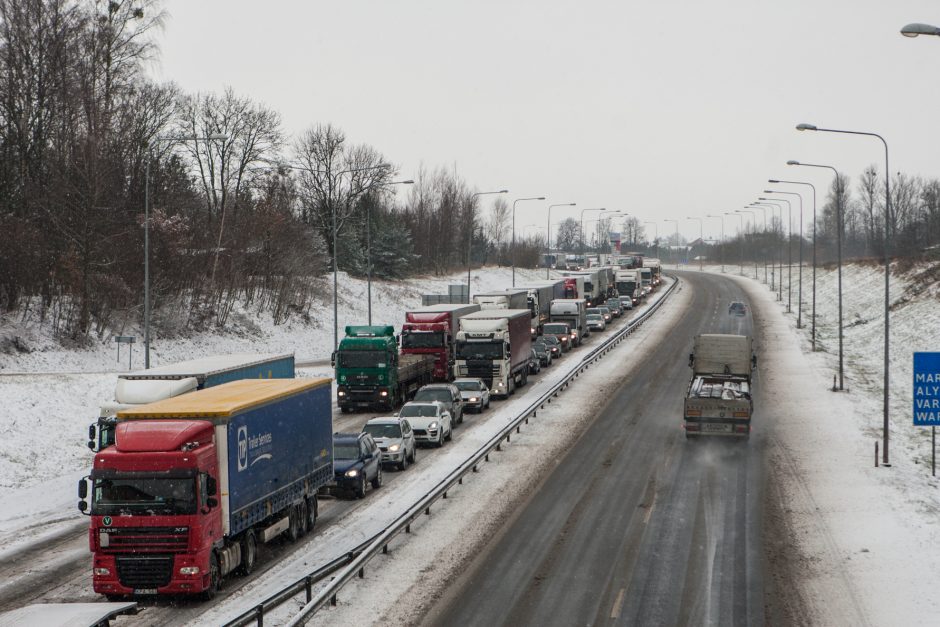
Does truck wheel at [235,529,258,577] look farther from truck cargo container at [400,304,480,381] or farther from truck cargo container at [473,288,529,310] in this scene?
truck cargo container at [473,288,529,310]

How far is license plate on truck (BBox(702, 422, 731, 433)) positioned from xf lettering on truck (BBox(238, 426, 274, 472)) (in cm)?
1744

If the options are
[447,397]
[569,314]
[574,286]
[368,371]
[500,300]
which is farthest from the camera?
[574,286]

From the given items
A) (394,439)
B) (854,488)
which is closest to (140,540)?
(394,439)

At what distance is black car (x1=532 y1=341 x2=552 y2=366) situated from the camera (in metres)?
55.5

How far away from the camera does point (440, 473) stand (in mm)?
28422

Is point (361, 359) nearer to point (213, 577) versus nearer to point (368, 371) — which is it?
point (368, 371)

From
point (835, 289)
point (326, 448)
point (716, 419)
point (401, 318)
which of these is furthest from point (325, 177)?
point (326, 448)

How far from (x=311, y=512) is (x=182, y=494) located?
19.2ft

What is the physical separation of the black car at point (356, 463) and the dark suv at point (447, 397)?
942 cm

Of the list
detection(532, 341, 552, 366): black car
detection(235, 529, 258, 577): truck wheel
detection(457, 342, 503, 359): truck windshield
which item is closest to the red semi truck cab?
detection(235, 529, 258, 577): truck wheel

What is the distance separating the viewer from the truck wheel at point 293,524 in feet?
68.7

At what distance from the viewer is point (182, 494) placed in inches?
661

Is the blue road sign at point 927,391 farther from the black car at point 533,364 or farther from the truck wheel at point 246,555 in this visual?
the black car at point 533,364

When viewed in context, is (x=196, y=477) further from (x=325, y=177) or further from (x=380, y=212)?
(x=380, y=212)
